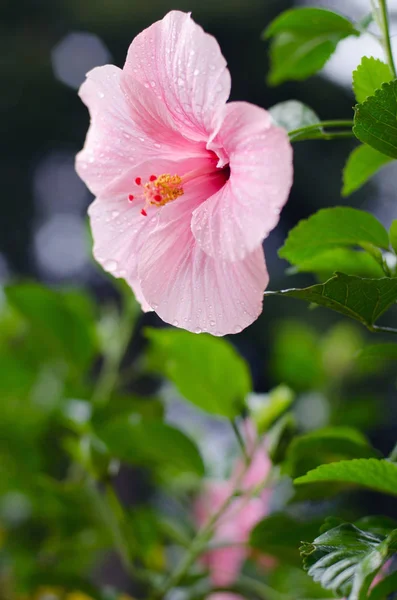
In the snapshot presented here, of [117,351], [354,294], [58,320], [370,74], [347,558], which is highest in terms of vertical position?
[370,74]

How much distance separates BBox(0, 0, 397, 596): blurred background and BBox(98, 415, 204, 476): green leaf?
29.0 inches

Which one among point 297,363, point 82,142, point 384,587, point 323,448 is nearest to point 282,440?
point 323,448

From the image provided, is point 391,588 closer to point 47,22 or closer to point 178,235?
point 178,235

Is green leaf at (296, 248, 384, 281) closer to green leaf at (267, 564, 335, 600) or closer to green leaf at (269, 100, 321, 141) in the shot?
green leaf at (269, 100, 321, 141)

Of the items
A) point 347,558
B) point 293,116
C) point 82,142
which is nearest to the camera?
point 347,558

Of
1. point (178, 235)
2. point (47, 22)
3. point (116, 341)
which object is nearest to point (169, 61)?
point (178, 235)

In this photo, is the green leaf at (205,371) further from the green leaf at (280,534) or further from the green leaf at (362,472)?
the green leaf at (362,472)

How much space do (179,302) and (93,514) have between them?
1.60 ft

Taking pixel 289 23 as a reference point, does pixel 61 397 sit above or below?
below

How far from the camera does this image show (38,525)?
1.02m

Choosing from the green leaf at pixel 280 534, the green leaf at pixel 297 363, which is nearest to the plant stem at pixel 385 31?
the green leaf at pixel 280 534

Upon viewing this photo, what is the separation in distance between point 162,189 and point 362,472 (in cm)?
23

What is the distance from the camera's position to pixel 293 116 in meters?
0.47

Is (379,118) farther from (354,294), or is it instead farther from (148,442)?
(148,442)
